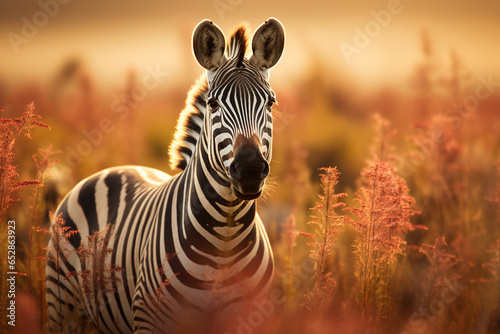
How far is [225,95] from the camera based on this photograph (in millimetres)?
3215

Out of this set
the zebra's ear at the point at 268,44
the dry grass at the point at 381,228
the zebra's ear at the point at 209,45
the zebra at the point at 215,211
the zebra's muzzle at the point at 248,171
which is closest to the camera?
the zebra's muzzle at the point at 248,171

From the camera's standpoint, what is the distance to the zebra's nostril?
284cm

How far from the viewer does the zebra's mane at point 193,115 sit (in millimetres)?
3543

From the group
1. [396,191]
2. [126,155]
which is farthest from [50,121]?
[396,191]

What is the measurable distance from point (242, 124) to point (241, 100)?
0.59ft

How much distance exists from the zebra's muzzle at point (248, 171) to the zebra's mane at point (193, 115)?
2.85 ft

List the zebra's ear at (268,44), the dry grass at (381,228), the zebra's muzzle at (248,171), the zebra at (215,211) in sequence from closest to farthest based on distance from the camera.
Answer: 1. the zebra's muzzle at (248,171)
2. the zebra at (215,211)
3. the dry grass at (381,228)
4. the zebra's ear at (268,44)

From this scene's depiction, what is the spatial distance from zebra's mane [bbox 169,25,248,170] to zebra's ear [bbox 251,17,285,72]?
0.28 ft

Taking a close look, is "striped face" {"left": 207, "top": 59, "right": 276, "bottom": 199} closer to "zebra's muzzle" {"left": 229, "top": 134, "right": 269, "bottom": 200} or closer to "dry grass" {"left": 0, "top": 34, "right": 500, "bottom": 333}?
"zebra's muzzle" {"left": 229, "top": 134, "right": 269, "bottom": 200}

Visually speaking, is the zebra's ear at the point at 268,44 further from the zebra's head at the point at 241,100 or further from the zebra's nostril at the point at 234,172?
the zebra's nostril at the point at 234,172

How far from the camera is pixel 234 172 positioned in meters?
2.89

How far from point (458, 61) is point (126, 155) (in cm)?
465

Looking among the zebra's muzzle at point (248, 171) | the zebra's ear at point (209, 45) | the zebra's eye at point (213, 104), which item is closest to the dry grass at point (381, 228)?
the zebra's muzzle at point (248, 171)

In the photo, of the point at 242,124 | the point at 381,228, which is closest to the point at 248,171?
the point at 242,124
